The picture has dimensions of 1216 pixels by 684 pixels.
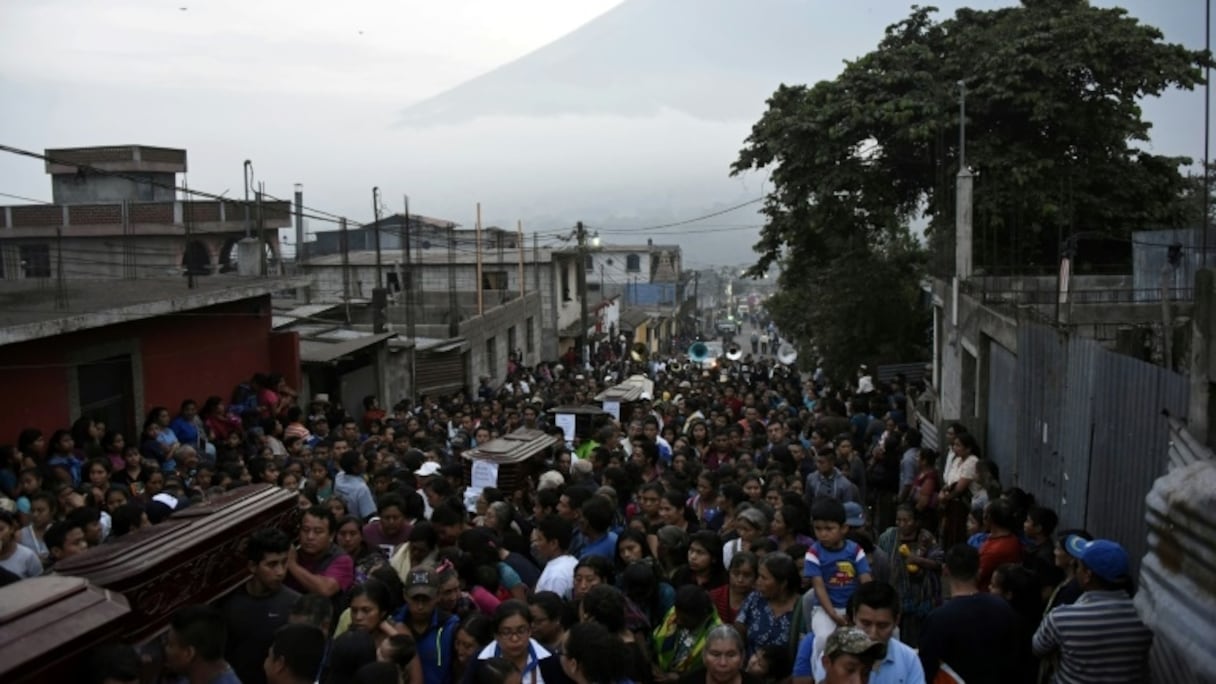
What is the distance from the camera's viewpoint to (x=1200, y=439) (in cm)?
627

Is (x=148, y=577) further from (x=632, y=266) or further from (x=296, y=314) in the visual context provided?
(x=632, y=266)

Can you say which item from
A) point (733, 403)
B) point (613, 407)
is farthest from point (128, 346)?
point (733, 403)

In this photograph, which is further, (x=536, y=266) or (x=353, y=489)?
(x=536, y=266)

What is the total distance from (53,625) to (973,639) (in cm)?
410

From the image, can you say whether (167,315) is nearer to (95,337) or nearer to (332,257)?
(95,337)

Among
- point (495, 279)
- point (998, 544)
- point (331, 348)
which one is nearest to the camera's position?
point (998, 544)

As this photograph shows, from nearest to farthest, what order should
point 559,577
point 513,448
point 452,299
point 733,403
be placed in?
point 559,577 < point 513,448 < point 733,403 < point 452,299

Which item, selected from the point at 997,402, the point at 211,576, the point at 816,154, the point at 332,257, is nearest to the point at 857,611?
the point at 211,576

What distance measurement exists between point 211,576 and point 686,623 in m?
2.39

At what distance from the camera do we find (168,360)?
16.5 metres

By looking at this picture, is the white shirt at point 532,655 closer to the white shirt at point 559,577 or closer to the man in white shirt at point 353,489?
the white shirt at point 559,577

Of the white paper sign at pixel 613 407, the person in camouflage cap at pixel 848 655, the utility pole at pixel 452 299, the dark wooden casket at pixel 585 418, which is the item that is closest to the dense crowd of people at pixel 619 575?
the person in camouflage cap at pixel 848 655

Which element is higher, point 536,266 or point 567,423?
point 536,266

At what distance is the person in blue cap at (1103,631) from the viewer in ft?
18.7
